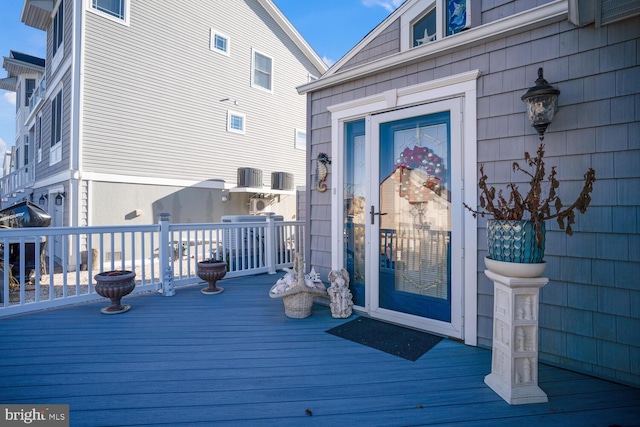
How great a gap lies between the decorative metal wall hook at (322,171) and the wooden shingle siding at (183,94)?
558cm

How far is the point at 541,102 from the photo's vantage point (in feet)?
6.97

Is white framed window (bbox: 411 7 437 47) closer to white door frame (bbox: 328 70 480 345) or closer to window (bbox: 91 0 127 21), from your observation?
white door frame (bbox: 328 70 480 345)

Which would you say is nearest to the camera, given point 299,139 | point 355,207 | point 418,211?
point 418,211

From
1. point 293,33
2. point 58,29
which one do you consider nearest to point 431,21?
point 293,33

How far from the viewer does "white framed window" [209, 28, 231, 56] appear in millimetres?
8617

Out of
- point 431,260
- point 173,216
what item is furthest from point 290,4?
point 431,260

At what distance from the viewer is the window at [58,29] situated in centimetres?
736

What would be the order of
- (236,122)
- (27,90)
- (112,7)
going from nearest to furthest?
(112,7) < (236,122) < (27,90)

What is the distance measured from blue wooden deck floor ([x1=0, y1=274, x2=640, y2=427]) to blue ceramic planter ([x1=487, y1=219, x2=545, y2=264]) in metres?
0.80

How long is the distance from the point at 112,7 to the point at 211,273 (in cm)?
680

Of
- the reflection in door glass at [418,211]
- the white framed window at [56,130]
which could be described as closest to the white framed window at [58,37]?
the white framed window at [56,130]

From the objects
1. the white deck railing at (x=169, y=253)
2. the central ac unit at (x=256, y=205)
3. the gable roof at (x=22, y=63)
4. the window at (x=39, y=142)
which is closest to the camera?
the white deck railing at (x=169, y=253)

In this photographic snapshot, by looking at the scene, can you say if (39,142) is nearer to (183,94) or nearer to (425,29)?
(183,94)

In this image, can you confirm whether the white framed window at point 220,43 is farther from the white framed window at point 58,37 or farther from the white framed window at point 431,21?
the white framed window at point 431,21
